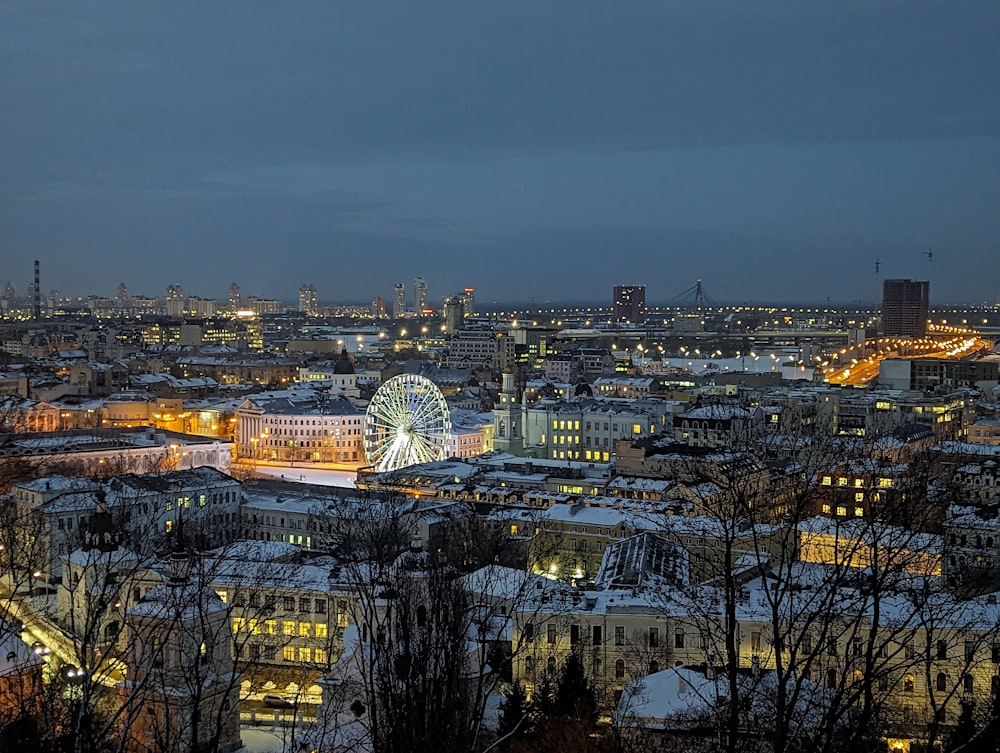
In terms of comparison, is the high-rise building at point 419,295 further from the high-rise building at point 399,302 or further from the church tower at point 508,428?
the church tower at point 508,428

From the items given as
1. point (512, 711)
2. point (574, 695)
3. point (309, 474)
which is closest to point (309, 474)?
point (309, 474)

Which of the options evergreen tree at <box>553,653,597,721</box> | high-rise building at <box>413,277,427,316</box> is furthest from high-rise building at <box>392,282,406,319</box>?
evergreen tree at <box>553,653,597,721</box>

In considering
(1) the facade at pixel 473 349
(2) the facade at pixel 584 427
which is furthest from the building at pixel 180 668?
(1) the facade at pixel 473 349

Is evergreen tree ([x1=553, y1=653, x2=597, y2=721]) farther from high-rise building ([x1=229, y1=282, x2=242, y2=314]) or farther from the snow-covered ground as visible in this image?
high-rise building ([x1=229, y1=282, x2=242, y2=314])

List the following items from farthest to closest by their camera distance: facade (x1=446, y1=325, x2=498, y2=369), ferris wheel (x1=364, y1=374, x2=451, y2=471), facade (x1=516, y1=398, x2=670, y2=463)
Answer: facade (x1=446, y1=325, x2=498, y2=369) → facade (x1=516, y1=398, x2=670, y2=463) → ferris wheel (x1=364, y1=374, x2=451, y2=471)

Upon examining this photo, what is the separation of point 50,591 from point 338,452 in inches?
898

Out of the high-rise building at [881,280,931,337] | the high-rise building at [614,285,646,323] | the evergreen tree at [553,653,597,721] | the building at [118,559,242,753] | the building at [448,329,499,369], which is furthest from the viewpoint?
the high-rise building at [614,285,646,323]

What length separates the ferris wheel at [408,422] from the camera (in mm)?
32375

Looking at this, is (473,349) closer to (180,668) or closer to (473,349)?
(473,349)

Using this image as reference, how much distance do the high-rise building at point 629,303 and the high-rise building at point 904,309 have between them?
4790 cm

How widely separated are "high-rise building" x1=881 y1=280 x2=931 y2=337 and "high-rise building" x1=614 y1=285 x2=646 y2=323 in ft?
157

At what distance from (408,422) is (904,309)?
7815 cm

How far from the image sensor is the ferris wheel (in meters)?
32.4

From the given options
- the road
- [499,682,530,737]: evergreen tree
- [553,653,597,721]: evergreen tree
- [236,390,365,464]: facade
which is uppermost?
[499,682,530,737]: evergreen tree
